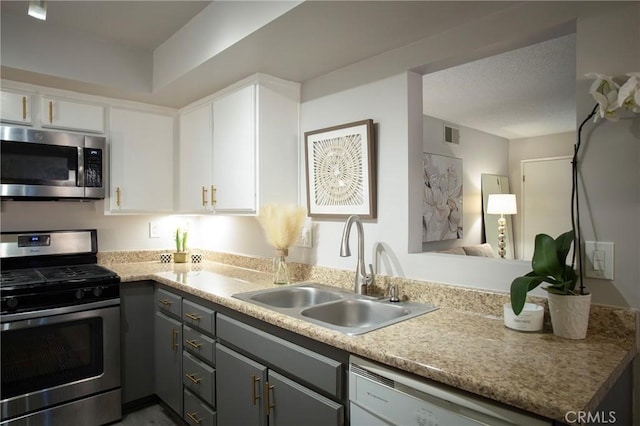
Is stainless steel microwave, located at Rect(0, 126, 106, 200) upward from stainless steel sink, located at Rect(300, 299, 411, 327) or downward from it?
upward

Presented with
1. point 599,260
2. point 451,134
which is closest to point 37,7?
point 599,260

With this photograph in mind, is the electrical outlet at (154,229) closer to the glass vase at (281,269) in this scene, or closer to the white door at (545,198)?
the glass vase at (281,269)

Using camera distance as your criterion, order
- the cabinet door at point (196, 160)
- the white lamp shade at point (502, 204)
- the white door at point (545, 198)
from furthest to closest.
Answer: the white door at point (545, 198) < the white lamp shade at point (502, 204) < the cabinet door at point (196, 160)

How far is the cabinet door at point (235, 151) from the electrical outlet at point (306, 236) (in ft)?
1.08

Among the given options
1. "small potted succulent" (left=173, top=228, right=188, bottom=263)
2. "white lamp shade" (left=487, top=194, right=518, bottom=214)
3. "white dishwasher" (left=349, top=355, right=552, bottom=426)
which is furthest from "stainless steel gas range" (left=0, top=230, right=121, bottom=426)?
"white lamp shade" (left=487, top=194, right=518, bottom=214)

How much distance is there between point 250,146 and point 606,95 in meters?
1.68

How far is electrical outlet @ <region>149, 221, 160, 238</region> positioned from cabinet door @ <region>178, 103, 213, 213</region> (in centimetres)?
34

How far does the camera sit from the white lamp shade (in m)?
4.84

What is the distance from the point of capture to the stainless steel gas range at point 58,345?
2.07 metres

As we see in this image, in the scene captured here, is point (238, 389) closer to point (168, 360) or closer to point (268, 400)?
point (268, 400)

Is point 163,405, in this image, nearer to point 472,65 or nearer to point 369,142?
point 369,142

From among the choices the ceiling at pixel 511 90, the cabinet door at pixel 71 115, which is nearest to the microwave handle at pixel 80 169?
the cabinet door at pixel 71 115

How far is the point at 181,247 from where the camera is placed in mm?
3305

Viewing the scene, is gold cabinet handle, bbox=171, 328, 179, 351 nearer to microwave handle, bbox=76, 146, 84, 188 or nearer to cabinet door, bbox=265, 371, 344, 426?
cabinet door, bbox=265, 371, 344, 426
